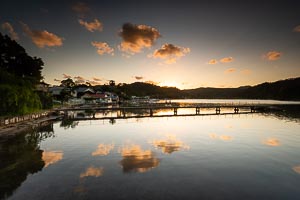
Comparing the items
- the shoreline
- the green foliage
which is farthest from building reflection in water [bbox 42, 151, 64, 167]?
the green foliage

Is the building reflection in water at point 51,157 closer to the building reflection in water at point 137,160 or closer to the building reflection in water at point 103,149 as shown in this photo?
the building reflection in water at point 103,149

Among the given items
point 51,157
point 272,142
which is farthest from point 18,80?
point 272,142

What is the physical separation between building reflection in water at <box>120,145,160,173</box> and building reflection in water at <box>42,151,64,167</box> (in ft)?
20.9

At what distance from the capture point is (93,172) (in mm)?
16828

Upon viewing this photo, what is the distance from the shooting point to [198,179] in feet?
51.0

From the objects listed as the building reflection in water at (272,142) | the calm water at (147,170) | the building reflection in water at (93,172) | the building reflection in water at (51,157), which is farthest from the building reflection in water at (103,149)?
the building reflection in water at (272,142)

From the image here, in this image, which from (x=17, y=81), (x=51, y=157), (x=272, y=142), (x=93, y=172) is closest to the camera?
(x=93, y=172)

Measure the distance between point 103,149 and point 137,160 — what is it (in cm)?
649

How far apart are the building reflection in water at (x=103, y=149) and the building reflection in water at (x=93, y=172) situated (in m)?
4.81

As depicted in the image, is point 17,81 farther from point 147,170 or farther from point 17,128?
point 147,170

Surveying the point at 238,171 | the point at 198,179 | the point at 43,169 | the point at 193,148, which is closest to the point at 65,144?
the point at 43,169

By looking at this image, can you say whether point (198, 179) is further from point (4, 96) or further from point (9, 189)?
point (4, 96)

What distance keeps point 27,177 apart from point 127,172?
741 centimetres

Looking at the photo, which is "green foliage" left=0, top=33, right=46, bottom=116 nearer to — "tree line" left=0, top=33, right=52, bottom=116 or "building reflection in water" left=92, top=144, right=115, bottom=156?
"tree line" left=0, top=33, right=52, bottom=116
